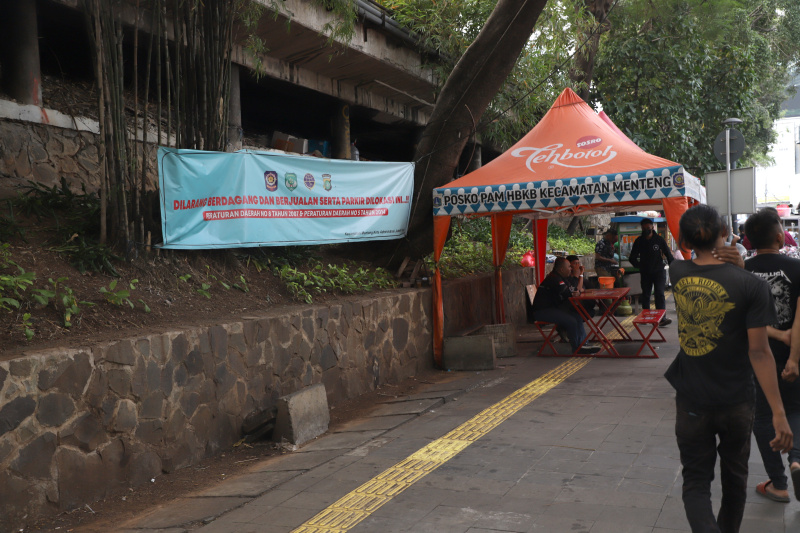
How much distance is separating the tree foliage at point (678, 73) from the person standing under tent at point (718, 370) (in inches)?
608

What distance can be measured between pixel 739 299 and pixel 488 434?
113 inches

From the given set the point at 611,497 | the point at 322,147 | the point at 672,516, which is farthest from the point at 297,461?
the point at 322,147

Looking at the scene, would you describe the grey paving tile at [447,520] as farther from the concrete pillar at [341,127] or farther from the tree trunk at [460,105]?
the concrete pillar at [341,127]

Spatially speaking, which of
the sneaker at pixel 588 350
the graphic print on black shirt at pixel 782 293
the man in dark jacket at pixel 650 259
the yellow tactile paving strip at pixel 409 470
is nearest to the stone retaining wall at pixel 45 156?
the yellow tactile paving strip at pixel 409 470

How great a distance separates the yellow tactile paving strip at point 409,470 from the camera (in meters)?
3.87

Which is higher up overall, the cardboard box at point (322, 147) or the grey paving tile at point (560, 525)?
the cardboard box at point (322, 147)

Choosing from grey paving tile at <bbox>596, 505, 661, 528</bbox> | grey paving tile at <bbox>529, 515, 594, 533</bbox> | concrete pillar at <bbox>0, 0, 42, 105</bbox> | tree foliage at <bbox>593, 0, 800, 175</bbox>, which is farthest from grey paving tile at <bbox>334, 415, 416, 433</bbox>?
tree foliage at <bbox>593, 0, 800, 175</bbox>

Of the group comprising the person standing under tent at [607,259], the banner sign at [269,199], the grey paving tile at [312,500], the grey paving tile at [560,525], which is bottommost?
the grey paving tile at [312,500]

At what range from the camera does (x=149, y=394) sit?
15.2 ft

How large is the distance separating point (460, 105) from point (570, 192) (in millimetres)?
2219

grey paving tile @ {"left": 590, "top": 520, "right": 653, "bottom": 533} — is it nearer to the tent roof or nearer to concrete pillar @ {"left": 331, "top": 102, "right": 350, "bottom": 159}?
the tent roof

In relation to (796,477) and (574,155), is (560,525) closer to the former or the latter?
(796,477)

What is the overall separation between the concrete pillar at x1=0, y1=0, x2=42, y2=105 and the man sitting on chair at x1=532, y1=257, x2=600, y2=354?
6494mm

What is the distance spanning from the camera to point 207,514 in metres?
4.05
